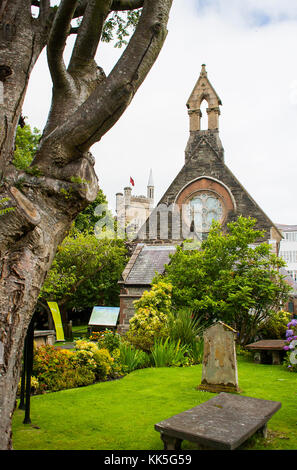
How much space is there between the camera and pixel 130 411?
6.39 metres

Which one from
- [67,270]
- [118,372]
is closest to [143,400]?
[118,372]

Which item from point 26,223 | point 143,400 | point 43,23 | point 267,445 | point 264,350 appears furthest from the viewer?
point 264,350

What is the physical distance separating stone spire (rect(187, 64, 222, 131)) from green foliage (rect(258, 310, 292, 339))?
1632 centimetres

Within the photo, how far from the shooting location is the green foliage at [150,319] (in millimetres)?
11672

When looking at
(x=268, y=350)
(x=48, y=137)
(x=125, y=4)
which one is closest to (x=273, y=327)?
(x=268, y=350)

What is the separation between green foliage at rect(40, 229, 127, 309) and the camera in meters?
19.2

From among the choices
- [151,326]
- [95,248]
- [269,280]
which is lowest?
[151,326]

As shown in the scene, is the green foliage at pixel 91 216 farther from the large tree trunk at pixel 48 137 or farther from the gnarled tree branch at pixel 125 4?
the large tree trunk at pixel 48 137

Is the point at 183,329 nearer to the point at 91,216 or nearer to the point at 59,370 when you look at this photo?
the point at 59,370

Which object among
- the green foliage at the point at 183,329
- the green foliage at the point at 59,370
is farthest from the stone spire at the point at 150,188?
the green foliage at the point at 59,370

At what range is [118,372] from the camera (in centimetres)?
971

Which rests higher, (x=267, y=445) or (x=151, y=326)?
(x=151, y=326)

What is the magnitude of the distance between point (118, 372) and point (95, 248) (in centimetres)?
1203

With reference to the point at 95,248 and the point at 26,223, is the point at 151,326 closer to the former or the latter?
the point at 26,223
